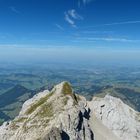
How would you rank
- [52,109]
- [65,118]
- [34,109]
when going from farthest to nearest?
[34,109] → [52,109] → [65,118]

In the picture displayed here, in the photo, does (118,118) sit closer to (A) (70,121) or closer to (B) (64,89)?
(B) (64,89)

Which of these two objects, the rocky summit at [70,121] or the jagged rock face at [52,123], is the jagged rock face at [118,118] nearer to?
the rocky summit at [70,121]

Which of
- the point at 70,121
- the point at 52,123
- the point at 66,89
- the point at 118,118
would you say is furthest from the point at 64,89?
the point at 118,118


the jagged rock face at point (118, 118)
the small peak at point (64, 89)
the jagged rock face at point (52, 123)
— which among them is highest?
the small peak at point (64, 89)

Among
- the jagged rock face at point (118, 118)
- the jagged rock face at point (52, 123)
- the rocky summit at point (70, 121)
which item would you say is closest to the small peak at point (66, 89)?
the rocky summit at point (70, 121)

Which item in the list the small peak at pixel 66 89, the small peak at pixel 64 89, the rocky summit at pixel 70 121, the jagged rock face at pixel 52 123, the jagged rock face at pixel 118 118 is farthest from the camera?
the jagged rock face at pixel 118 118

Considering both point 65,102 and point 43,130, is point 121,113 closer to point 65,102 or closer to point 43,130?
point 65,102

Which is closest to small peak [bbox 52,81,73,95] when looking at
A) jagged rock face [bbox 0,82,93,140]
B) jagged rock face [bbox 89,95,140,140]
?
jagged rock face [bbox 0,82,93,140]

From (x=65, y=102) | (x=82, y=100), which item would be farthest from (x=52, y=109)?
(x=82, y=100)
